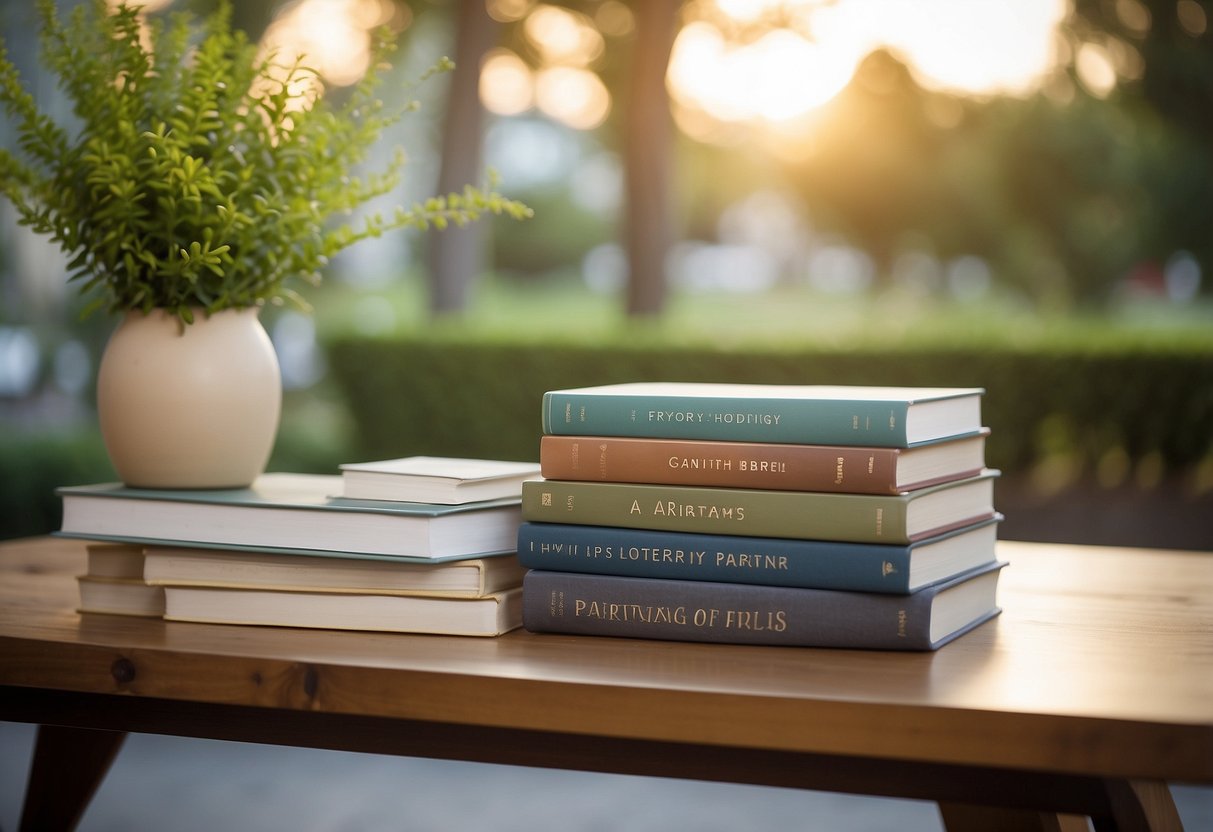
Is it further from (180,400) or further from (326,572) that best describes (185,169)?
(326,572)

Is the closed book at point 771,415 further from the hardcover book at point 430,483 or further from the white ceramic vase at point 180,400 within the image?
the white ceramic vase at point 180,400

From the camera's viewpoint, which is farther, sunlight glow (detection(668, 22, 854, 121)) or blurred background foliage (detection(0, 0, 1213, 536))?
sunlight glow (detection(668, 22, 854, 121))

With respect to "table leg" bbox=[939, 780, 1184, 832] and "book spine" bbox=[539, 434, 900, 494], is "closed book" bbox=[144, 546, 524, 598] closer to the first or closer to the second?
"book spine" bbox=[539, 434, 900, 494]

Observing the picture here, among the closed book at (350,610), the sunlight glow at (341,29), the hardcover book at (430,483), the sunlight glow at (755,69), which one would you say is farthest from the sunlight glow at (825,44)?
the closed book at (350,610)

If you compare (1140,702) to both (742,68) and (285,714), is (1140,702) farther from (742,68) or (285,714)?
(742,68)

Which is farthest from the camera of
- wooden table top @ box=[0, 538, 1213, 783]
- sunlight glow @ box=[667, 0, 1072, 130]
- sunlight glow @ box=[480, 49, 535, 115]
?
sunlight glow @ box=[480, 49, 535, 115]

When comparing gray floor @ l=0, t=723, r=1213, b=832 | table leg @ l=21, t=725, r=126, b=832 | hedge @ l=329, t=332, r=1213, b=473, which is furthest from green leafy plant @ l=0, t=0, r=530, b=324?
hedge @ l=329, t=332, r=1213, b=473

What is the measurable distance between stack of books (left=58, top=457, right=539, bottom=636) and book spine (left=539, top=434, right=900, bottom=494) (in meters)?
0.10

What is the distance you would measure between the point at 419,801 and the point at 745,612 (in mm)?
1965

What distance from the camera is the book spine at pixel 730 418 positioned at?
1042mm

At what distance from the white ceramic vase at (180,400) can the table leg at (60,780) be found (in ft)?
1.93

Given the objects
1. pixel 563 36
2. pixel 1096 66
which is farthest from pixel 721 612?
pixel 1096 66

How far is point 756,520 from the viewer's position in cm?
106

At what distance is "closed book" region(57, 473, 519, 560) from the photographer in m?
1.12
